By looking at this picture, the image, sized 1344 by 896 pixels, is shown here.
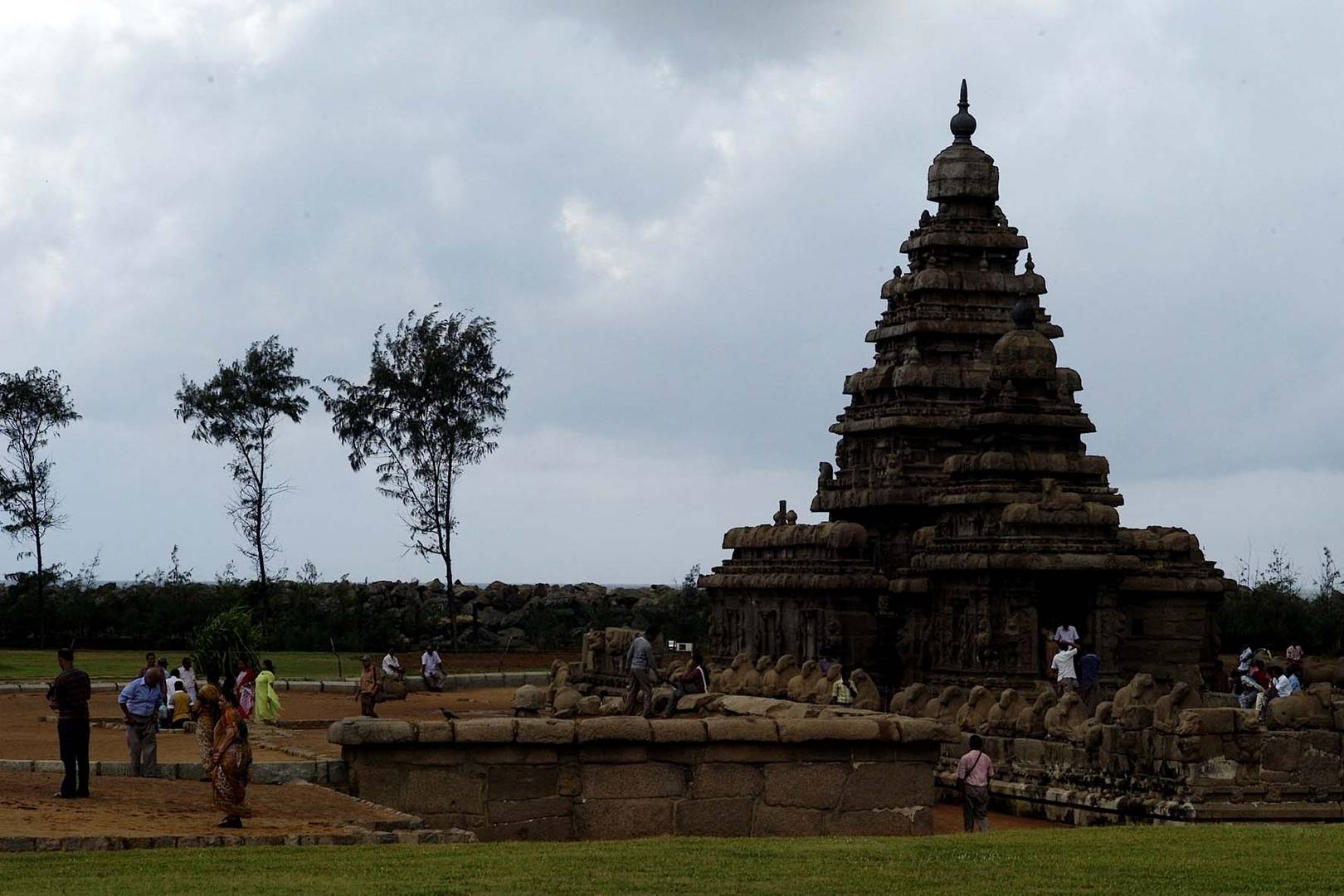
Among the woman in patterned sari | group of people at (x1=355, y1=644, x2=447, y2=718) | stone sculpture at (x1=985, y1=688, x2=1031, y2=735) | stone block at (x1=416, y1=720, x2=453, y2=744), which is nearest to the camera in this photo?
the woman in patterned sari

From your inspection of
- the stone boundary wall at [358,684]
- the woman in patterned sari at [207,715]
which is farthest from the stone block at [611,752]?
the stone boundary wall at [358,684]

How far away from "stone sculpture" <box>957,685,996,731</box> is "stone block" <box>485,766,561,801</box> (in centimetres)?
1443

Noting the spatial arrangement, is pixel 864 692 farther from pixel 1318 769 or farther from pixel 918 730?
pixel 918 730

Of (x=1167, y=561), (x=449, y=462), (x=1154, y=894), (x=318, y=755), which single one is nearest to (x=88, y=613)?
(x=449, y=462)

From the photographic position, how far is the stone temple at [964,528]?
42.6 metres

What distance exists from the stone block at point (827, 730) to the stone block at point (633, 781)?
109 cm

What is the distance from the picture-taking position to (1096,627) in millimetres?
42750

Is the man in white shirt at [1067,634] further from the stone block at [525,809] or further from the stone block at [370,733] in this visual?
the stone block at [370,733]

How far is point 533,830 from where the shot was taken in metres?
20.9

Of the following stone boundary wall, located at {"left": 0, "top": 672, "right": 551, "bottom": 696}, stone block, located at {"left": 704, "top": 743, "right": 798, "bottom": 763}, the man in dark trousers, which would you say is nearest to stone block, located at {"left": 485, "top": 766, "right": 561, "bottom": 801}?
stone block, located at {"left": 704, "top": 743, "right": 798, "bottom": 763}

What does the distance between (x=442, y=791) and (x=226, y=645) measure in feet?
77.9

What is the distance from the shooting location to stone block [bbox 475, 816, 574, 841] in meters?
20.7

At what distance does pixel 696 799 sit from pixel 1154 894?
628cm

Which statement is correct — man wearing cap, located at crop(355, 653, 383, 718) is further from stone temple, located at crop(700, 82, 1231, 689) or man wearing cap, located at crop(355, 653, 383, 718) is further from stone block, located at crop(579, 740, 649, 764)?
stone block, located at crop(579, 740, 649, 764)
